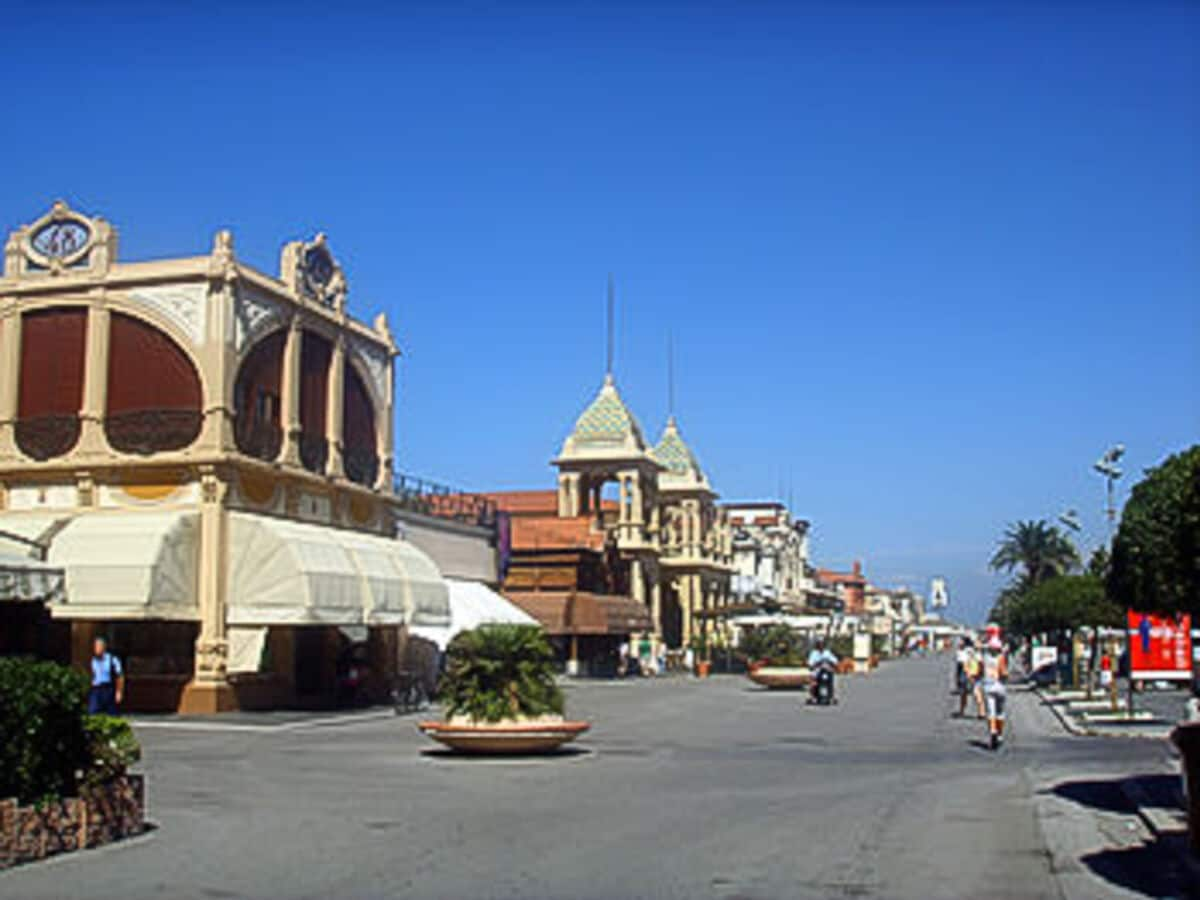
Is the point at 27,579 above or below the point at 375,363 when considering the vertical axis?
below

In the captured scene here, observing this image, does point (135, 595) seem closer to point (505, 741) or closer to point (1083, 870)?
point (505, 741)

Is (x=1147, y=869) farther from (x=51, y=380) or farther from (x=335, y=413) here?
(x=51, y=380)

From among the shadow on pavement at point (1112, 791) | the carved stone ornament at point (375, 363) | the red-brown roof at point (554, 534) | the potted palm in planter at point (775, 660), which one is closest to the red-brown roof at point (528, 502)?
the red-brown roof at point (554, 534)

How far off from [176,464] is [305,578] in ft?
12.0

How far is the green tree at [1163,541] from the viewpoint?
37.0 ft

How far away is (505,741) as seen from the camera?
62.6ft

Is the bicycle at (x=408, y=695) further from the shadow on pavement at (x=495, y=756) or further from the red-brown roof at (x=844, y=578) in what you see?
the red-brown roof at (x=844, y=578)

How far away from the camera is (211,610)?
29.2 metres

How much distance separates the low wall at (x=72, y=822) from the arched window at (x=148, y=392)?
19.2 meters

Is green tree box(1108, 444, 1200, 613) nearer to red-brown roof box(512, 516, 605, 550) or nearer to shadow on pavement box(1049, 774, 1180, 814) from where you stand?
shadow on pavement box(1049, 774, 1180, 814)

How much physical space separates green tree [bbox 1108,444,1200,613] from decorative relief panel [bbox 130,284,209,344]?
829 inches

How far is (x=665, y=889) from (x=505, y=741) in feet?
31.3

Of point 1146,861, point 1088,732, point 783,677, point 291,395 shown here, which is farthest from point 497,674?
point 783,677

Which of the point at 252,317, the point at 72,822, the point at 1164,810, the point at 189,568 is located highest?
the point at 252,317
